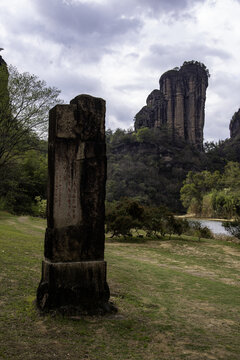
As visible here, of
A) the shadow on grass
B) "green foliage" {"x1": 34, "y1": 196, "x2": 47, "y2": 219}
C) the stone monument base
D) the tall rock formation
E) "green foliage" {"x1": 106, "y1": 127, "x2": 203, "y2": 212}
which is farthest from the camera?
the tall rock formation

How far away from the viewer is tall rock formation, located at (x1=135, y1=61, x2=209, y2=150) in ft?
255

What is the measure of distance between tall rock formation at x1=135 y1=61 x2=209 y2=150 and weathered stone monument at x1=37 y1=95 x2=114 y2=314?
7469 cm

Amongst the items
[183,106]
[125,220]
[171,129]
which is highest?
[183,106]

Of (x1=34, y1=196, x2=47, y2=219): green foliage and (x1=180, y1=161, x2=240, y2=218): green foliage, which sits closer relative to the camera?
(x1=34, y1=196, x2=47, y2=219): green foliage

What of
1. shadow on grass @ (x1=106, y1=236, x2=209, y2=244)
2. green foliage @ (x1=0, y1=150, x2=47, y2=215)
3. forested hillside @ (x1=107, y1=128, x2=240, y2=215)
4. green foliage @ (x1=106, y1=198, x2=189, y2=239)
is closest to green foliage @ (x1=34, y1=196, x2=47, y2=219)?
green foliage @ (x1=0, y1=150, x2=47, y2=215)

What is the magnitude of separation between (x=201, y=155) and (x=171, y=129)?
32.4 feet

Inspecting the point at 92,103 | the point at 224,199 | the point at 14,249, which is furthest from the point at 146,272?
the point at 224,199

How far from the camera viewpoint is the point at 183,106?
258 ft

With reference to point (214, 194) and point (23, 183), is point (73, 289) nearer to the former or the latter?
point (23, 183)

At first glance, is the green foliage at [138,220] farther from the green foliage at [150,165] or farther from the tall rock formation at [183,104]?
the tall rock formation at [183,104]

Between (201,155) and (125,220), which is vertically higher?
(201,155)

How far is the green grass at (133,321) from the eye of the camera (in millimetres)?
3199

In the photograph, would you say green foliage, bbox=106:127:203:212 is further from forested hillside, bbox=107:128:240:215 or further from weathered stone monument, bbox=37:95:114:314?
weathered stone monument, bbox=37:95:114:314

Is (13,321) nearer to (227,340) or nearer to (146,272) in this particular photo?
(227,340)
